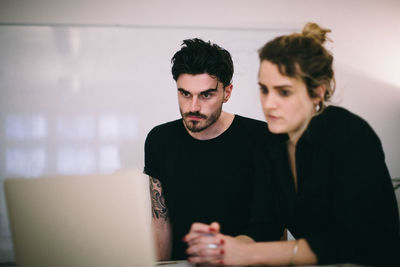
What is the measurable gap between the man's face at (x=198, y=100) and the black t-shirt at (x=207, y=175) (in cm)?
13

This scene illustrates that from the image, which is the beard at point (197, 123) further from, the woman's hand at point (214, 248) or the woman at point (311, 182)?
the woman's hand at point (214, 248)

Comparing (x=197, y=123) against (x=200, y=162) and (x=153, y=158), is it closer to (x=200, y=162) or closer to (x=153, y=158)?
(x=200, y=162)

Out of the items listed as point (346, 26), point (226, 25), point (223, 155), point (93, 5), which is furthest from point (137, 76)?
point (346, 26)

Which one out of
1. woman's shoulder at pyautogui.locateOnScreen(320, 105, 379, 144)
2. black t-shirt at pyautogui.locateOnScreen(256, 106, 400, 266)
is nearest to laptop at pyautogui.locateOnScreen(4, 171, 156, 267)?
black t-shirt at pyautogui.locateOnScreen(256, 106, 400, 266)

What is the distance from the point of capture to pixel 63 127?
2.51 meters

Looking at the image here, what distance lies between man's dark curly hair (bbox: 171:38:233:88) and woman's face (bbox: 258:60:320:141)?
0.47 m

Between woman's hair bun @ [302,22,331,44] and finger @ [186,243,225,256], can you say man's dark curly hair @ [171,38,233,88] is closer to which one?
woman's hair bun @ [302,22,331,44]

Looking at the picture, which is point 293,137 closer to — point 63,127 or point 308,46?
point 308,46

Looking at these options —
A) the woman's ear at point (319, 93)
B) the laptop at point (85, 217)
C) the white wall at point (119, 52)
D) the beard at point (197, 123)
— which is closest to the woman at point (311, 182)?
the woman's ear at point (319, 93)

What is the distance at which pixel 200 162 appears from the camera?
156 centimetres

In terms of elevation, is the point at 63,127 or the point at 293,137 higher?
the point at 63,127

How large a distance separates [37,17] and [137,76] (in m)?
0.98

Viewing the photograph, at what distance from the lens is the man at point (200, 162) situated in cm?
151

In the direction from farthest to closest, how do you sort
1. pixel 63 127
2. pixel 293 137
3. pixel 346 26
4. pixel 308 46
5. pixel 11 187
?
pixel 346 26 < pixel 63 127 < pixel 293 137 < pixel 308 46 < pixel 11 187
